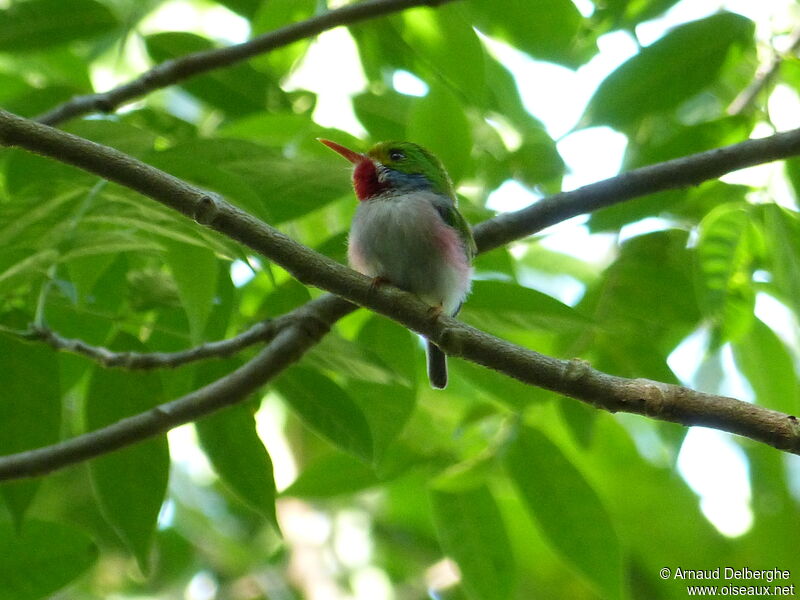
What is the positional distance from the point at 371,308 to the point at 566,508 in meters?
1.04

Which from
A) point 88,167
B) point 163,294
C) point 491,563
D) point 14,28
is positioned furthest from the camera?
point 14,28

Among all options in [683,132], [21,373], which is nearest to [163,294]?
[21,373]

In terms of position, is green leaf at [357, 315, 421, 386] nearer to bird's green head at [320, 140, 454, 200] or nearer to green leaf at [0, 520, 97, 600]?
bird's green head at [320, 140, 454, 200]

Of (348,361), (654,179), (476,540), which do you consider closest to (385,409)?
(348,361)

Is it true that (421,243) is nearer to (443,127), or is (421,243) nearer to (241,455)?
(443,127)

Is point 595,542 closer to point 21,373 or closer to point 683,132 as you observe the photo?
point 683,132

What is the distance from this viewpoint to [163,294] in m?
2.78

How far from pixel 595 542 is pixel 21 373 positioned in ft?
5.80

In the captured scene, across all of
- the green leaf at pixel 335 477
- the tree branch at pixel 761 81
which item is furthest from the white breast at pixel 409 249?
the tree branch at pixel 761 81

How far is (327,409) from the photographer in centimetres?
274

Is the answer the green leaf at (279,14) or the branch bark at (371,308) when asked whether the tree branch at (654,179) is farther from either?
the green leaf at (279,14)

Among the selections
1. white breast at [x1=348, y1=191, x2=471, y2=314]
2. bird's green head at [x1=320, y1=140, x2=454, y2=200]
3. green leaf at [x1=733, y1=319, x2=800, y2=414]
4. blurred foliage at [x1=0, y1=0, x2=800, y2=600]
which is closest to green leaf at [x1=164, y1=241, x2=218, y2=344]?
blurred foliage at [x1=0, y1=0, x2=800, y2=600]

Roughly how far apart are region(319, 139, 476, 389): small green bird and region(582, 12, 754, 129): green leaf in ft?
2.08

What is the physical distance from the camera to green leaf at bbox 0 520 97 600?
8.38ft
